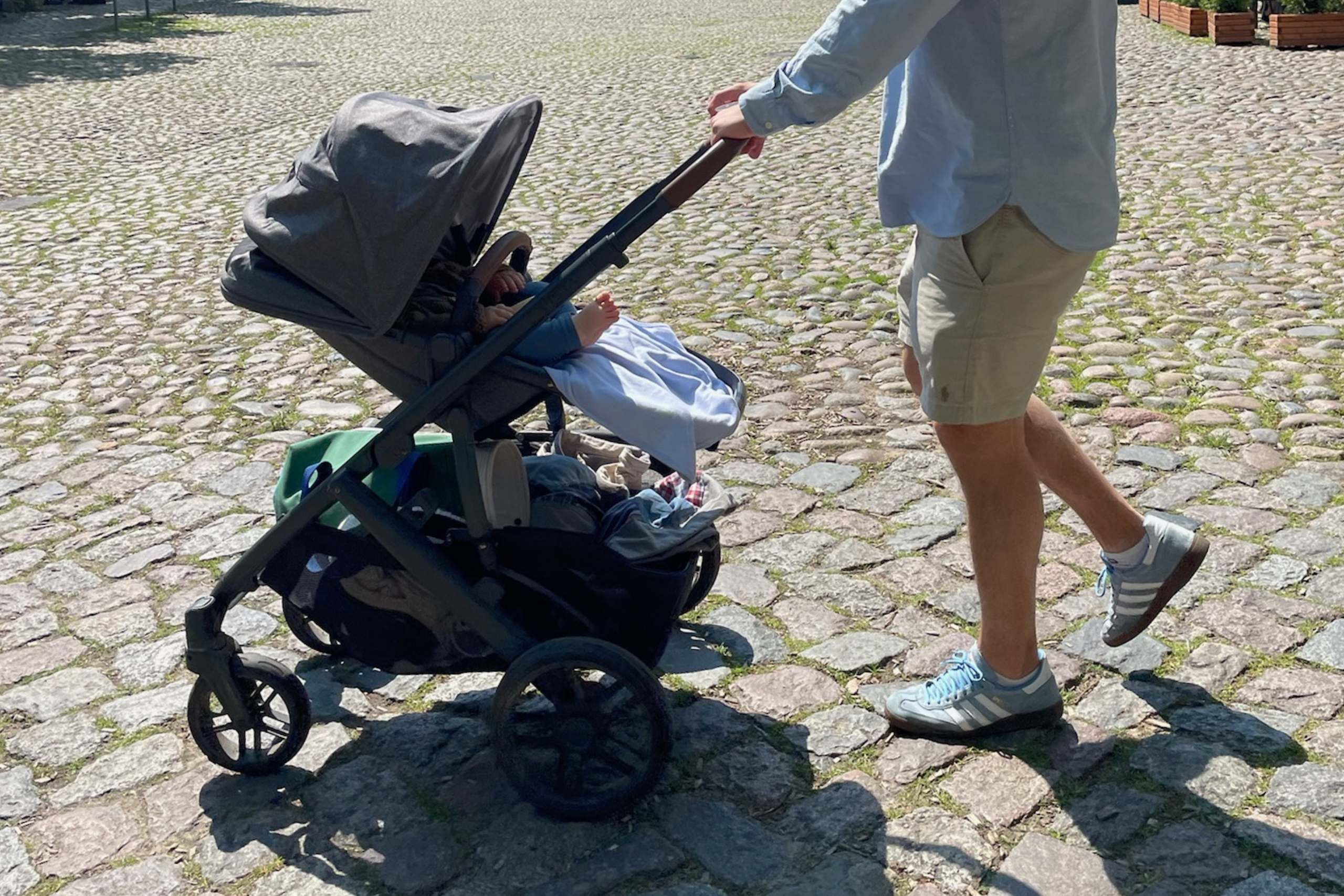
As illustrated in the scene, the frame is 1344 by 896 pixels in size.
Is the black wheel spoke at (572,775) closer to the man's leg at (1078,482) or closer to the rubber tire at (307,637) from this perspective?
the rubber tire at (307,637)

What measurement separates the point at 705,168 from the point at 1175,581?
5.28 feet

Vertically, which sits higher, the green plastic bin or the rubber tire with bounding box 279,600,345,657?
the green plastic bin

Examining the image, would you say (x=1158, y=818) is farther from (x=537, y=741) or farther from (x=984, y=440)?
(x=537, y=741)

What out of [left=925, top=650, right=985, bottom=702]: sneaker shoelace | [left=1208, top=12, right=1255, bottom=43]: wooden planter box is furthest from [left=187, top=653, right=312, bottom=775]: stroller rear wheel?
[left=1208, top=12, right=1255, bottom=43]: wooden planter box

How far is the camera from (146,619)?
163 inches

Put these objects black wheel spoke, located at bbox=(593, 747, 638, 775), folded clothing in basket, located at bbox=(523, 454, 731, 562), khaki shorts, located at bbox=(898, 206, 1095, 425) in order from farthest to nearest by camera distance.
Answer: folded clothing in basket, located at bbox=(523, 454, 731, 562) → black wheel spoke, located at bbox=(593, 747, 638, 775) → khaki shorts, located at bbox=(898, 206, 1095, 425)

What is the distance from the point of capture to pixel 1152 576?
11.6ft

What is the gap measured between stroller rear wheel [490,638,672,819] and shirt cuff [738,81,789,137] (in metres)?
1.13

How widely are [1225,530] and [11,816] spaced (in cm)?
341

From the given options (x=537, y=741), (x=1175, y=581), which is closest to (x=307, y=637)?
(x=537, y=741)

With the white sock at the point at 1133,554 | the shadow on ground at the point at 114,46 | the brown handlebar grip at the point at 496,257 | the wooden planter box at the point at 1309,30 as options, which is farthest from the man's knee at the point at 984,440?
the shadow on ground at the point at 114,46

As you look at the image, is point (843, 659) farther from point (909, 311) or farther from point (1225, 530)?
point (1225, 530)

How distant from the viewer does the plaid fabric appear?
3.48 meters

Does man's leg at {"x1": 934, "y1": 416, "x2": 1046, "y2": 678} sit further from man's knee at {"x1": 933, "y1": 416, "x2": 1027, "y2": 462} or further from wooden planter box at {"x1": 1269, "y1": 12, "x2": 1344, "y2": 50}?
wooden planter box at {"x1": 1269, "y1": 12, "x2": 1344, "y2": 50}
